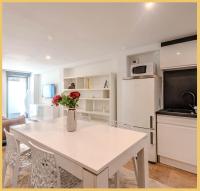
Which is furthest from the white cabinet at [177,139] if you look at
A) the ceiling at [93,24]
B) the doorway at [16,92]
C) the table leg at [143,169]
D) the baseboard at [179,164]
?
the doorway at [16,92]

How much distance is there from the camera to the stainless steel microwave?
8.65 feet

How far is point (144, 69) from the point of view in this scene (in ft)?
8.96

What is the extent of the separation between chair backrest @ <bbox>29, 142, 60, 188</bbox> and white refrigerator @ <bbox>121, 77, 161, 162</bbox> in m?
1.94

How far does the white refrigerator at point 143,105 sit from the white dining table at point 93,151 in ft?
3.73

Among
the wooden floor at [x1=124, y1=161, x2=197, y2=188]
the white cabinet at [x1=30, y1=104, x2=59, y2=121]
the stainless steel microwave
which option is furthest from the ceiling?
the white cabinet at [x1=30, y1=104, x2=59, y2=121]

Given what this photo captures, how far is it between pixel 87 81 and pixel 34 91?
3291mm

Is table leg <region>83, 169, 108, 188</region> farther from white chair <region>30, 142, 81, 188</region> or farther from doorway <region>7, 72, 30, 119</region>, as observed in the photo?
doorway <region>7, 72, 30, 119</region>

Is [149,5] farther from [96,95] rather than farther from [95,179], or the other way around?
[96,95]

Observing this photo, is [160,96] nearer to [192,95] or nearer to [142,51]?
[192,95]

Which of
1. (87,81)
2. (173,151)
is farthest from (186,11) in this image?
(87,81)

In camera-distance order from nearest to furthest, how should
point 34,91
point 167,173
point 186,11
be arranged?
point 186,11 < point 167,173 < point 34,91

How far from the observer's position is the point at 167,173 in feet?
7.30

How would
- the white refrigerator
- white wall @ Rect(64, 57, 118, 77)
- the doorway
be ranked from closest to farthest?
1. the white refrigerator
2. white wall @ Rect(64, 57, 118, 77)
3. the doorway

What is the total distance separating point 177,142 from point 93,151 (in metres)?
1.87
